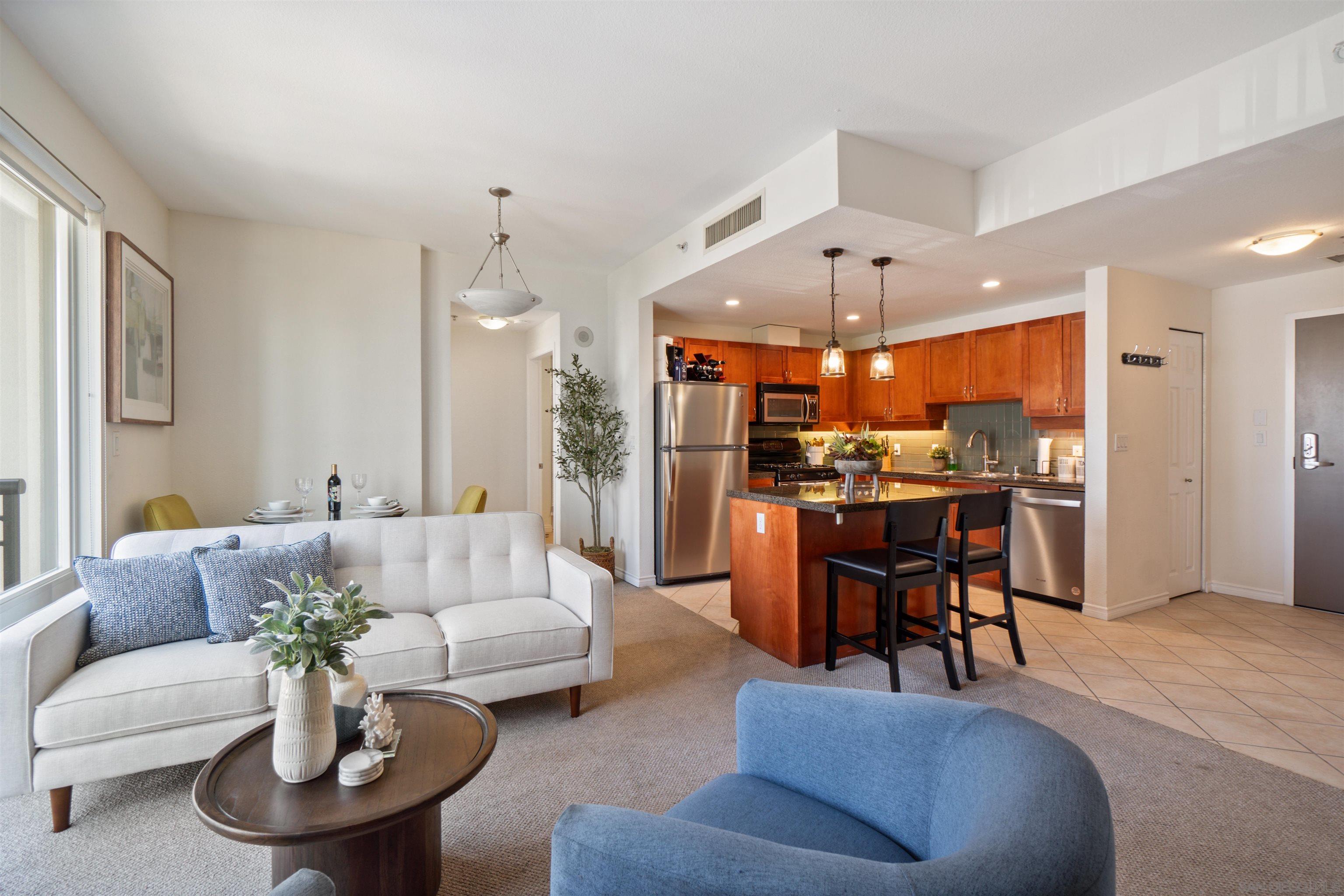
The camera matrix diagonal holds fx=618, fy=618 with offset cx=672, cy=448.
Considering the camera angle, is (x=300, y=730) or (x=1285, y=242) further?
(x=1285, y=242)

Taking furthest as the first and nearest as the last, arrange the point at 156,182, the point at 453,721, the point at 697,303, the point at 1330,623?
the point at 697,303
the point at 1330,623
the point at 156,182
the point at 453,721

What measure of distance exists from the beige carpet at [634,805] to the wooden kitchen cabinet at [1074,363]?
257 centimetres

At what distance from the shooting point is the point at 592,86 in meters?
2.62

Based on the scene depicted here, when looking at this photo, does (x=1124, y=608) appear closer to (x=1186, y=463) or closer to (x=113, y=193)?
(x=1186, y=463)

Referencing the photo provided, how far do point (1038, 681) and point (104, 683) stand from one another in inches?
151

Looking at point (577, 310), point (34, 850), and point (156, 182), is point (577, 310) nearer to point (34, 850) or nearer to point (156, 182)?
point (156, 182)

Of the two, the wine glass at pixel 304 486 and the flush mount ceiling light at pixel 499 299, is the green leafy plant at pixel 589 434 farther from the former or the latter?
the wine glass at pixel 304 486

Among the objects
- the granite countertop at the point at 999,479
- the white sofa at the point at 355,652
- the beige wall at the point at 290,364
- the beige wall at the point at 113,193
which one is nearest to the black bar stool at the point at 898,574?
the granite countertop at the point at 999,479

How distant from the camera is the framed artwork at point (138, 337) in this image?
3.07 m

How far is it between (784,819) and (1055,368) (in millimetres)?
4718

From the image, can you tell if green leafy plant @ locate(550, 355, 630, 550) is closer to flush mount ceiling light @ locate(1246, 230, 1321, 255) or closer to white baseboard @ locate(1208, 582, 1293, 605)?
flush mount ceiling light @ locate(1246, 230, 1321, 255)

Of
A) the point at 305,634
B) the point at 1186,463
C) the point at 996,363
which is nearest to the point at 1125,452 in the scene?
the point at 1186,463

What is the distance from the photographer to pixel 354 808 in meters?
1.37

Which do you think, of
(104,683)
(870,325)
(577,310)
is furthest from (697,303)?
(104,683)
